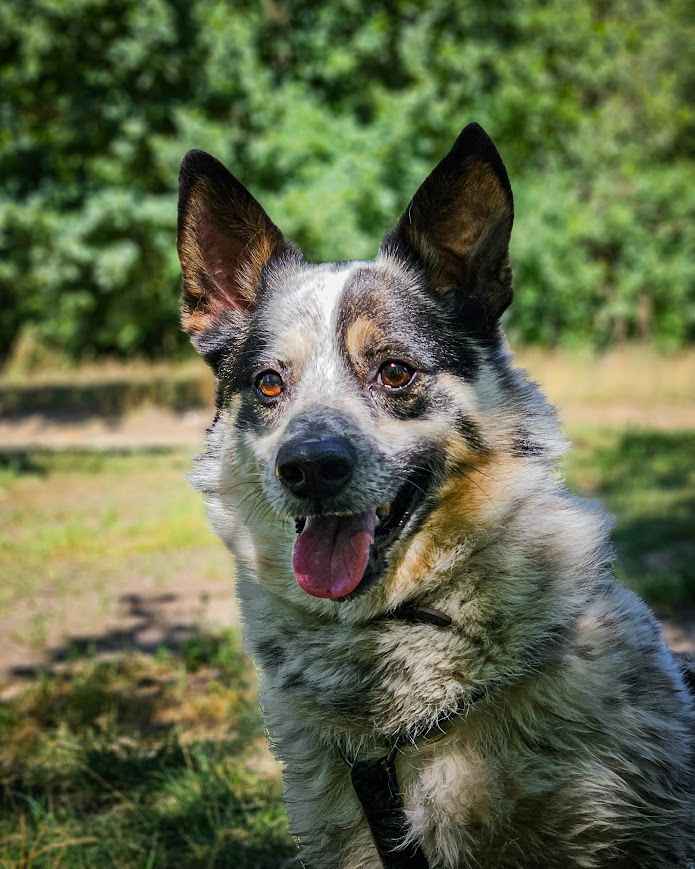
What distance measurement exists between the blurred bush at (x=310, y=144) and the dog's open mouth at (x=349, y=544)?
1201 centimetres

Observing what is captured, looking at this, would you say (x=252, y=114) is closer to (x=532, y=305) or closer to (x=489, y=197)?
(x=532, y=305)

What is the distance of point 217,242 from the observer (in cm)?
326

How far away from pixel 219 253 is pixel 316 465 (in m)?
1.10

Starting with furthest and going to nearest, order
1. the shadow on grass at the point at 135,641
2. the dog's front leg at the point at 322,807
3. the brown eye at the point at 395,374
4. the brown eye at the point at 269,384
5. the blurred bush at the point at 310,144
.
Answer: the blurred bush at the point at 310,144
the shadow on grass at the point at 135,641
the brown eye at the point at 269,384
the brown eye at the point at 395,374
the dog's front leg at the point at 322,807

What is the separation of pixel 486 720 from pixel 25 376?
725 inches

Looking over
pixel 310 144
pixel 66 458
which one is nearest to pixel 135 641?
pixel 66 458

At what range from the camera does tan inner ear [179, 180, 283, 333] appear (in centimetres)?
316

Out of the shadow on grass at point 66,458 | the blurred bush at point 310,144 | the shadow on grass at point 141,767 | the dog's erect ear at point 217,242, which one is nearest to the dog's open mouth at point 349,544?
the dog's erect ear at point 217,242

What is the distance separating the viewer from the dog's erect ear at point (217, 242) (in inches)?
121

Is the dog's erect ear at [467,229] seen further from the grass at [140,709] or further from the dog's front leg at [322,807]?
the grass at [140,709]

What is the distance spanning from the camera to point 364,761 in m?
2.48

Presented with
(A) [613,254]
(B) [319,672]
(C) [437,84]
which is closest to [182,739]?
(B) [319,672]

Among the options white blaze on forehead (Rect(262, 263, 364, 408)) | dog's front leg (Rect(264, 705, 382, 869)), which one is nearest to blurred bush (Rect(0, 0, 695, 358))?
white blaze on forehead (Rect(262, 263, 364, 408))

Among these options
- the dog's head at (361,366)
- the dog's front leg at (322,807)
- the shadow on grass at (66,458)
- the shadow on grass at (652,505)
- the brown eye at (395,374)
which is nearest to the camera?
the dog's front leg at (322,807)
